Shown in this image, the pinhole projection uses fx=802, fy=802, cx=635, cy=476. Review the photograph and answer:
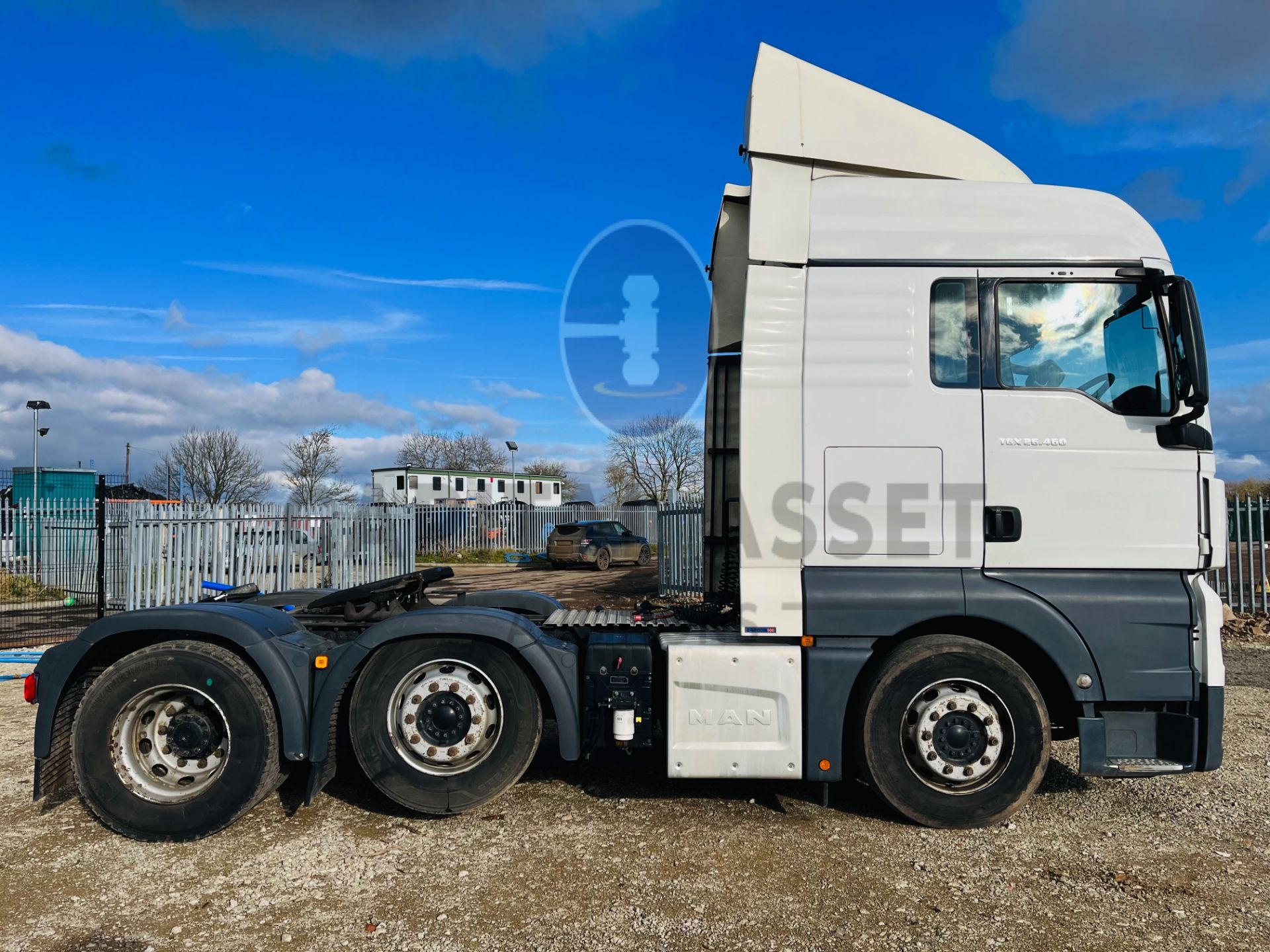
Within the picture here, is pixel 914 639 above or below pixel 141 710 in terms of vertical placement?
above

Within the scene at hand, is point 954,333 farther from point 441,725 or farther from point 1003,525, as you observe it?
point 441,725

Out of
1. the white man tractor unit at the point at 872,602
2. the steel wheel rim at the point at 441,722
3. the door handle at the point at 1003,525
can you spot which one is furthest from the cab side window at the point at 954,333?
the steel wheel rim at the point at 441,722

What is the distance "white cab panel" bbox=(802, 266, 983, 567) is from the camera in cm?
436

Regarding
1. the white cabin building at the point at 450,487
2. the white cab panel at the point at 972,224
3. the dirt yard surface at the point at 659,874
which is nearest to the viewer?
the dirt yard surface at the point at 659,874

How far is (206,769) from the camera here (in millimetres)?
4473

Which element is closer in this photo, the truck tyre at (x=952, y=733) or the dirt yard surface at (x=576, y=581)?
the truck tyre at (x=952, y=733)

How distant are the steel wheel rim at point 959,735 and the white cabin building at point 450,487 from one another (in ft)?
132

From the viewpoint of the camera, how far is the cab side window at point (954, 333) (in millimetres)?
4406

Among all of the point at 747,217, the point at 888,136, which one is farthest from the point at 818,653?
the point at 888,136

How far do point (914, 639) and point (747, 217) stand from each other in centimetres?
273

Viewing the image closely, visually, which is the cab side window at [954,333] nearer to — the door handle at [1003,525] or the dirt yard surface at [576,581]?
the door handle at [1003,525]

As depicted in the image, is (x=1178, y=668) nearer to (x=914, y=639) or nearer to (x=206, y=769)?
(x=914, y=639)

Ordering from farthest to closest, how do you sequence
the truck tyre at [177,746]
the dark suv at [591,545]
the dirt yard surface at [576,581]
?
1. the dark suv at [591,545]
2. the dirt yard surface at [576,581]
3. the truck tyre at [177,746]

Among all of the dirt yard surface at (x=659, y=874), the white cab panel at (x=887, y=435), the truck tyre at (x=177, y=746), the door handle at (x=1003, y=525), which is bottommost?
the dirt yard surface at (x=659, y=874)
